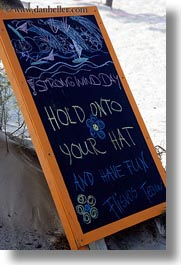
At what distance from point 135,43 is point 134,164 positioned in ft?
8.64

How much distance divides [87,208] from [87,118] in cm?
51

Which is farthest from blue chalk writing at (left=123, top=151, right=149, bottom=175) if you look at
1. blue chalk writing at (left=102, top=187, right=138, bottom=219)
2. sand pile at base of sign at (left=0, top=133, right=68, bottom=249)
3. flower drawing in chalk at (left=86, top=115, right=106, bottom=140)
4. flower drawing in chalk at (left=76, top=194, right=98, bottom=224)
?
sand pile at base of sign at (left=0, top=133, right=68, bottom=249)

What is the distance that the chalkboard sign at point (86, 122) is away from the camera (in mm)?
2627

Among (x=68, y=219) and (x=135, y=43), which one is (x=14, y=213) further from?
(x=135, y=43)

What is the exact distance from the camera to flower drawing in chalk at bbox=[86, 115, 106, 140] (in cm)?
282

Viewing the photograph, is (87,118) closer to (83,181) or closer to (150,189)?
(83,181)

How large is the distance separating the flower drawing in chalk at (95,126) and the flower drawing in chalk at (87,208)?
365 millimetres

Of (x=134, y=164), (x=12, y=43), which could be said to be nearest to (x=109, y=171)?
(x=134, y=164)

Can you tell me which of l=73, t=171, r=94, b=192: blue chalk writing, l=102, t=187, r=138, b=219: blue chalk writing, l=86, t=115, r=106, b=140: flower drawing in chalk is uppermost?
l=86, t=115, r=106, b=140: flower drawing in chalk

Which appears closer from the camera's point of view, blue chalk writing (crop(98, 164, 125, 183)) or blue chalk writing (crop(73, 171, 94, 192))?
blue chalk writing (crop(73, 171, 94, 192))

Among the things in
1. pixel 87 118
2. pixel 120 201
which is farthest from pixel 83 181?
pixel 87 118

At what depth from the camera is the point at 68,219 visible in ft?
8.30

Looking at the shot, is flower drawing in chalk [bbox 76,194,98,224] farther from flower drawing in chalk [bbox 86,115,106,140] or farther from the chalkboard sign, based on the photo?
flower drawing in chalk [bbox 86,115,106,140]

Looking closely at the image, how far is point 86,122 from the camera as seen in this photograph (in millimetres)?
2814
